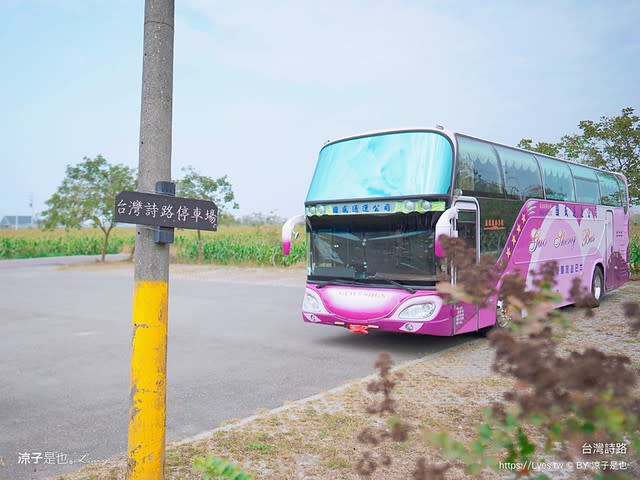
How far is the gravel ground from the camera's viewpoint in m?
4.38

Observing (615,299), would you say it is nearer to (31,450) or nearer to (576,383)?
(31,450)

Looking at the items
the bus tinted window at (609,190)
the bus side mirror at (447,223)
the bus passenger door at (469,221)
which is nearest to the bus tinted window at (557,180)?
the bus tinted window at (609,190)

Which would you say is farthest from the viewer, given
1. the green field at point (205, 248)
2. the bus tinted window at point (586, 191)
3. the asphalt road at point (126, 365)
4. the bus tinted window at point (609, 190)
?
the green field at point (205, 248)

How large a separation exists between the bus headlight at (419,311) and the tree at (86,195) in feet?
80.6

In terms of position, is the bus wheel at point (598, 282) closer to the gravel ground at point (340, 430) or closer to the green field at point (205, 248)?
the gravel ground at point (340, 430)

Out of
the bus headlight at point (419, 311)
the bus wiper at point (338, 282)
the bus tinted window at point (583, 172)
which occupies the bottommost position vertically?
the bus headlight at point (419, 311)

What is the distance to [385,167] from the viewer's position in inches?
357

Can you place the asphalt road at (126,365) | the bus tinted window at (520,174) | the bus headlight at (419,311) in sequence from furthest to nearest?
the bus tinted window at (520,174)
the bus headlight at (419,311)
the asphalt road at (126,365)

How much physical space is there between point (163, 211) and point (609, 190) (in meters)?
13.7

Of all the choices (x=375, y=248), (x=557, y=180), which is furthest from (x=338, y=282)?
(x=557, y=180)

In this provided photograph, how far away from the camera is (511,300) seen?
1666 mm

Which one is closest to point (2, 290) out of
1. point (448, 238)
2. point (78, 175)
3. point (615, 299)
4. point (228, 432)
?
point (78, 175)

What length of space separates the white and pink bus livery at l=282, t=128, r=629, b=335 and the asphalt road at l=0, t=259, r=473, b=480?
0.83 m

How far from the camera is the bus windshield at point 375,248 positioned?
8.63 m
